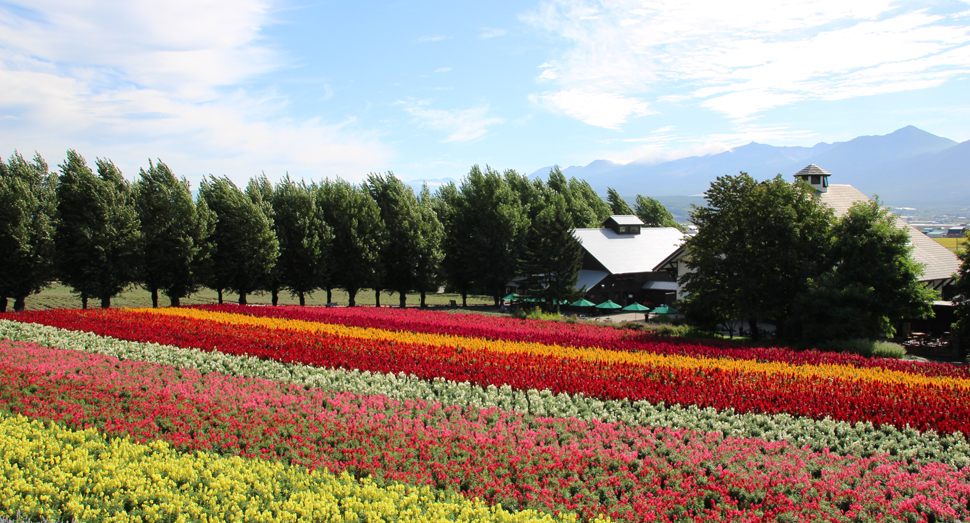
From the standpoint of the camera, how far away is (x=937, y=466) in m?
8.65

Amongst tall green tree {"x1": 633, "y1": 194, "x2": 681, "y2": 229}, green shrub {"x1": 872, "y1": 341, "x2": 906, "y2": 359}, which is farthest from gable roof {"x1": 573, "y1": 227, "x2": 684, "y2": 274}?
tall green tree {"x1": 633, "y1": 194, "x2": 681, "y2": 229}

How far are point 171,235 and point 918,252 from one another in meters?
45.5

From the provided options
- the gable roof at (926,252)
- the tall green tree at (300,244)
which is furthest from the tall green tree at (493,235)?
the gable roof at (926,252)

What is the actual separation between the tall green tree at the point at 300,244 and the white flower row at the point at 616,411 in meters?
23.8

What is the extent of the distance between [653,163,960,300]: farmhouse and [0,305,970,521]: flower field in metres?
18.8

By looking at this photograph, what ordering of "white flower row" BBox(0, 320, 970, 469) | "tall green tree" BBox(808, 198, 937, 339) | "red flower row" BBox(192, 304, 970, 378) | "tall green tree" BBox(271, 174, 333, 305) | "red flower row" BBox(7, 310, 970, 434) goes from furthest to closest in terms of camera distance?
"tall green tree" BBox(271, 174, 333, 305) < "tall green tree" BBox(808, 198, 937, 339) < "red flower row" BBox(192, 304, 970, 378) < "red flower row" BBox(7, 310, 970, 434) < "white flower row" BBox(0, 320, 970, 469)

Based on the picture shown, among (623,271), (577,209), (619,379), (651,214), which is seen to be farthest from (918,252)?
(651,214)

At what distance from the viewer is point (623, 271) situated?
47531mm

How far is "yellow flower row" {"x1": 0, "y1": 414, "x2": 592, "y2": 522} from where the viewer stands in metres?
6.52

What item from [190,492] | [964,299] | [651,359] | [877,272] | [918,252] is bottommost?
[190,492]

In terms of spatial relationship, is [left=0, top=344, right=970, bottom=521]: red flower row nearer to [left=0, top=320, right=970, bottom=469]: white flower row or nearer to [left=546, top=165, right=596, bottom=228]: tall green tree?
[left=0, top=320, right=970, bottom=469]: white flower row

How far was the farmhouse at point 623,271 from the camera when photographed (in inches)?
1863

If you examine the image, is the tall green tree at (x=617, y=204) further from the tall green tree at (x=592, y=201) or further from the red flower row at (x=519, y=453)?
the red flower row at (x=519, y=453)

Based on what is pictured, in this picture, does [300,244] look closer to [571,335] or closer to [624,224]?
[571,335]
